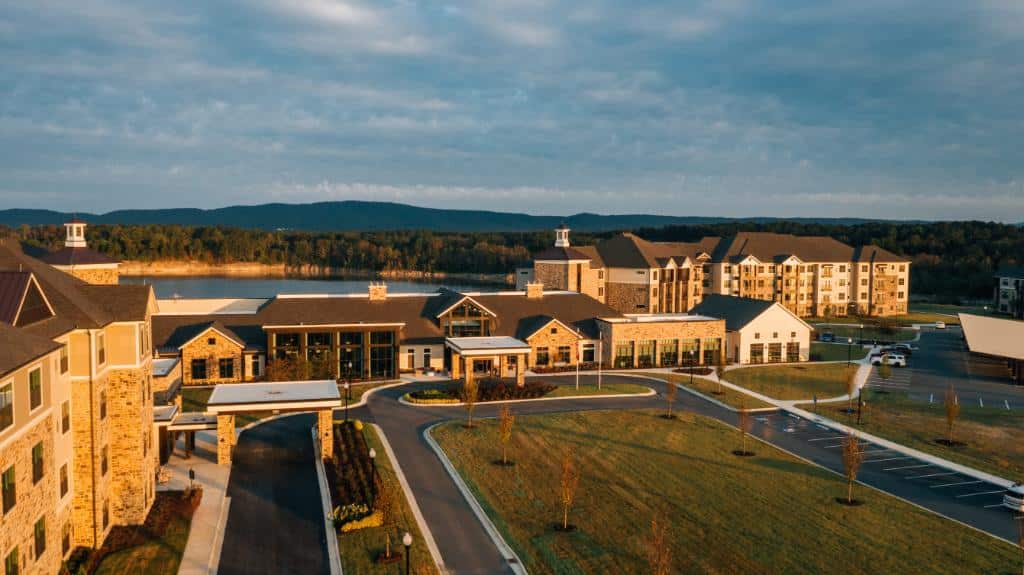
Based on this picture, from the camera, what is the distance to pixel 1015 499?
24781 millimetres

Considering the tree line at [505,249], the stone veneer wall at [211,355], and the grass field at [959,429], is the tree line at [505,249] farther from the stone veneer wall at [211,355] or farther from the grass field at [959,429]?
the stone veneer wall at [211,355]

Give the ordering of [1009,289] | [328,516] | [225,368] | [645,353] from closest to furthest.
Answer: [328,516] < [225,368] < [645,353] < [1009,289]

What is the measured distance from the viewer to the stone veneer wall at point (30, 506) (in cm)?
1580

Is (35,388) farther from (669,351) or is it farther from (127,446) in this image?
(669,351)

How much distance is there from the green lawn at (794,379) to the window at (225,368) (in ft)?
102

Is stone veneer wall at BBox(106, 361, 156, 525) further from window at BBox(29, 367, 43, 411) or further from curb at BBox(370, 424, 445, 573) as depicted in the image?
curb at BBox(370, 424, 445, 573)

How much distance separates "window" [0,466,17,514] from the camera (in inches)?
611

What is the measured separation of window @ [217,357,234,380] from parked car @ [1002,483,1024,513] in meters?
39.5

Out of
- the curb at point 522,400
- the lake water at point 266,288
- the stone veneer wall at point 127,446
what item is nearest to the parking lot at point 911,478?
the curb at point 522,400

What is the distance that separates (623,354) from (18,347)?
1594 inches

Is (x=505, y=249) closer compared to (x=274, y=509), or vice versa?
(x=274, y=509)

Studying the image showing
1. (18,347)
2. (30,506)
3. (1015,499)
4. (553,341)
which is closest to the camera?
(18,347)

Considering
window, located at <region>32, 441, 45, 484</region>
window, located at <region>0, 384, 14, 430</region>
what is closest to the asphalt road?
window, located at <region>32, 441, 45, 484</region>

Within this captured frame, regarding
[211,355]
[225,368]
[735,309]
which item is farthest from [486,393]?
[735,309]
